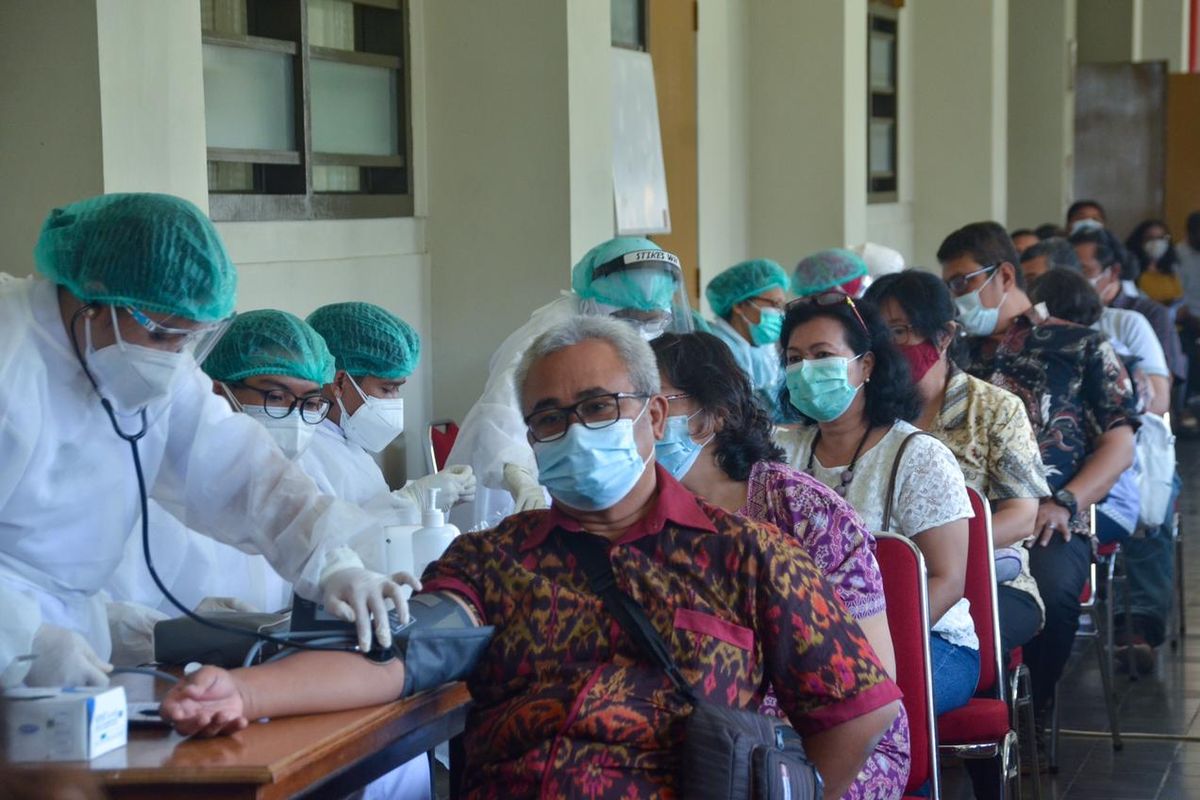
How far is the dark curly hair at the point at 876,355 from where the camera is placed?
312cm

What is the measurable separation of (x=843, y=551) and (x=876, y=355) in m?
0.86

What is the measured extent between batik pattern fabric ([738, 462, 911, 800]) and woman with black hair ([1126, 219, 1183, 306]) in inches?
303

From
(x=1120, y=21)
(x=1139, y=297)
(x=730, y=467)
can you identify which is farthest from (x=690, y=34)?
(x=1120, y=21)

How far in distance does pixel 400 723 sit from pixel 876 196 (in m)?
7.48

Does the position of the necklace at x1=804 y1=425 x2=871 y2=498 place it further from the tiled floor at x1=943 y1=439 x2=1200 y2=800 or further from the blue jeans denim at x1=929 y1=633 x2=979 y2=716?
the tiled floor at x1=943 y1=439 x2=1200 y2=800

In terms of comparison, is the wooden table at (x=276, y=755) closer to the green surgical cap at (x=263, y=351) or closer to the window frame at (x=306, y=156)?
the green surgical cap at (x=263, y=351)

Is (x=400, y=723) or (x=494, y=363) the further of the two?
(x=494, y=363)

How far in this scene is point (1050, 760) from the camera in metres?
3.95

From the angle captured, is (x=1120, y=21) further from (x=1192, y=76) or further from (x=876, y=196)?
(x=876, y=196)

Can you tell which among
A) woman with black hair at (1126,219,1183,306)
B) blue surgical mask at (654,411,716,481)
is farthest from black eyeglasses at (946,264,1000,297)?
woman with black hair at (1126,219,1183,306)

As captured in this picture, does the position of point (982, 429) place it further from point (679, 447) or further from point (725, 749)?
point (725, 749)

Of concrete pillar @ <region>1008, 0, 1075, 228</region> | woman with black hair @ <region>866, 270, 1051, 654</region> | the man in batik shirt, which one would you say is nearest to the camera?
woman with black hair @ <region>866, 270, 1051, 654</region>

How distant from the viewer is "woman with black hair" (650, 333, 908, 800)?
235cm

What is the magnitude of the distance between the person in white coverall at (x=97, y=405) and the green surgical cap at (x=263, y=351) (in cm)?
58
